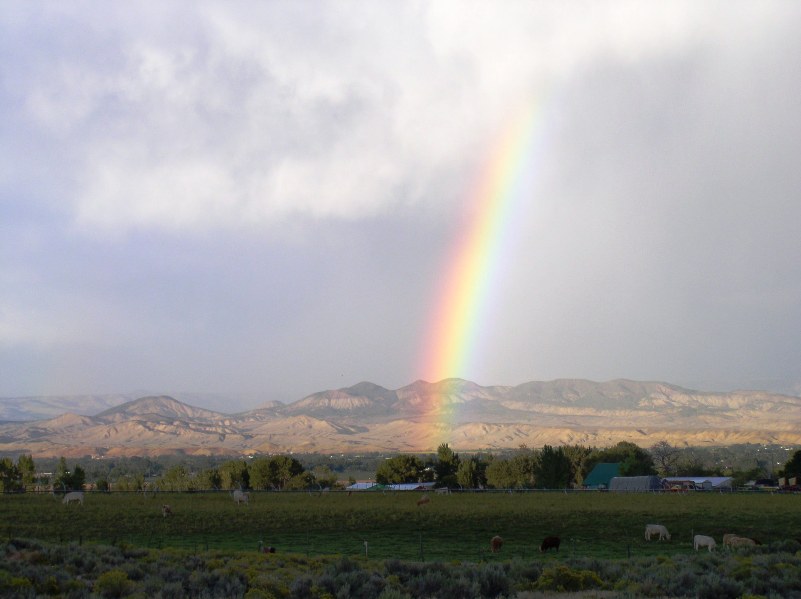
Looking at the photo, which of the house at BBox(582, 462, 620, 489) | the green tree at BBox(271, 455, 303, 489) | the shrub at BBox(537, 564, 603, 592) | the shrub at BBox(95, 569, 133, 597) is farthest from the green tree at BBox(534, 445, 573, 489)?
the shrub at BBox(95, 569, 133, 597)

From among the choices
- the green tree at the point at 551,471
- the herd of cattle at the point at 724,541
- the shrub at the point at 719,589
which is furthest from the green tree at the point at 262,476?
the shrub at the point at 719,589

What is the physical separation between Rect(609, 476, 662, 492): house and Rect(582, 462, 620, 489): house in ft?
40.6

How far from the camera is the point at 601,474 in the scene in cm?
11762

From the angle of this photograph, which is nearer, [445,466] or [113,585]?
[113,585]

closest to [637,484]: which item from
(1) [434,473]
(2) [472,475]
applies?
(2) [472,475]

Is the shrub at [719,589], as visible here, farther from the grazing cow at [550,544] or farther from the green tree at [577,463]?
the green tree at [577,463]

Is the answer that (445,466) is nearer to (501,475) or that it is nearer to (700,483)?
(501,475)

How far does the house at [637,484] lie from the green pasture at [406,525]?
110ft

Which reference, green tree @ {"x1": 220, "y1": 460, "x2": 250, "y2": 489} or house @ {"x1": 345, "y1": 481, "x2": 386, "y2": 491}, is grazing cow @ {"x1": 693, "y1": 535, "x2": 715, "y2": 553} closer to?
house @ {"x1": 345, "y1": 481, "x2": 386, "y2": 491}

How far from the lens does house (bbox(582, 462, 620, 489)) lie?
114431 millimetres

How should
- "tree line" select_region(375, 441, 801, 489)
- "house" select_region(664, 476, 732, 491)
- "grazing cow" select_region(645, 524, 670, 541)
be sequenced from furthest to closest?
"tree line" select_region(375, 441, 801, 489), "house" select_region(664, 476, 732, 491), "grazing cow" select_region(645, 524, 670, 541)

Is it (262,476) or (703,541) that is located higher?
(703,541)

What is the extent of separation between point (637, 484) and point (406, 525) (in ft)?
184

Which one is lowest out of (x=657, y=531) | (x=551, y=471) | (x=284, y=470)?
(x=657, y=531)
